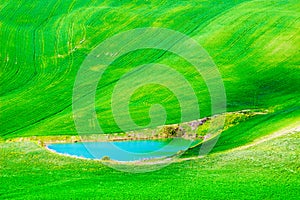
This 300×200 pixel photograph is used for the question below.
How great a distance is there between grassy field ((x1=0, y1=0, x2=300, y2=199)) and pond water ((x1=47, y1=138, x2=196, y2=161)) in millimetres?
1470

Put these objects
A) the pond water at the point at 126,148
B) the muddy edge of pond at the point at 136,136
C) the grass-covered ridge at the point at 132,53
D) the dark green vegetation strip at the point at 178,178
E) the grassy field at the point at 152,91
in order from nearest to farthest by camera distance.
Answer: the dark green vegetation strip at the point at 178,178, the grassy field at the point at 152,91, the pond water at the point at 126,148, the muddy edge of pond at the point at 136,136, the grass-covered ridge at the point at 132,53

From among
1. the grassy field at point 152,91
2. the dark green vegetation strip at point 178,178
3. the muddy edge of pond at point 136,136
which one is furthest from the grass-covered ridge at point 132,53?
the dark green vegetation strip at point 178,178

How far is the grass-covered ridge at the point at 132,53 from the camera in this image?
1252 inches

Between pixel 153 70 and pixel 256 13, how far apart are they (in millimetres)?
13144

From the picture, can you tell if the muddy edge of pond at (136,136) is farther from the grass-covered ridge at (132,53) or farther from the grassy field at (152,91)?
the grass-covered ridge at (132,53)

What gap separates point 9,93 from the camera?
35281 millimetres

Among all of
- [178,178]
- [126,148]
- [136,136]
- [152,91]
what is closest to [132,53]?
[152,91]

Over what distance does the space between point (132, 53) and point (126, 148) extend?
514 inches

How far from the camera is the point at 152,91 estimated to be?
33594 millimetres

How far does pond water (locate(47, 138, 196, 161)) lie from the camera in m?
27.1

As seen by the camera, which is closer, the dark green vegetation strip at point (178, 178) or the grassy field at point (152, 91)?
the dark green vegetation strip at point (178, 178)

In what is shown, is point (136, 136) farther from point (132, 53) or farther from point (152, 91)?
point (132, 53)

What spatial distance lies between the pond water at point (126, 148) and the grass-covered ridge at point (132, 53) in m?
1.70

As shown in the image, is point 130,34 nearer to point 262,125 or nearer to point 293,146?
point 262,125
